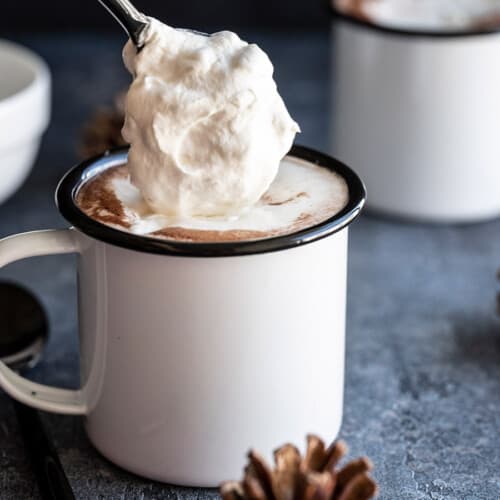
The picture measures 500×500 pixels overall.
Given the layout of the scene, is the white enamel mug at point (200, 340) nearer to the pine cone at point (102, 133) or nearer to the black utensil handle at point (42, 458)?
the black utensil handle at point (42, 458)

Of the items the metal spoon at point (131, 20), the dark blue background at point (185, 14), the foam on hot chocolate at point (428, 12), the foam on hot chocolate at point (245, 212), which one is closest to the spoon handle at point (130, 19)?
the metal spoon at point (131, 20)

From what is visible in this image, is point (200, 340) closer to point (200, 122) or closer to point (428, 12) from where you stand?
point (200, 122)

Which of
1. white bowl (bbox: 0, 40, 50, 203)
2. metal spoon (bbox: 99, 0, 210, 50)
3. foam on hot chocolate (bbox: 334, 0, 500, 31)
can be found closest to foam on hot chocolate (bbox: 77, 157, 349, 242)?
metal spoon (bbox: 99, 0, 210, 50)

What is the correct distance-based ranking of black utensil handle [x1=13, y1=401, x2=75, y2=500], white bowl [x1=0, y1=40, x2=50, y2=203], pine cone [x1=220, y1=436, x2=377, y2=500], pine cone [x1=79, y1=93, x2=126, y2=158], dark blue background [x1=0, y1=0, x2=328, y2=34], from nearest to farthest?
pine cone [x1=220, y1=436, x2=377, y2=500], black utensil handle [x1=13, y1=401, x2=75, y2=500], white bowl [x1=0, y1=40, x2=50, y2=203], pine cone [x1=79, y1=93, x2=126, y2=158], dark blue background [x1=0, y1=0, x2=328, y2=34]

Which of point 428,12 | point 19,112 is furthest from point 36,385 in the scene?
point 428,12

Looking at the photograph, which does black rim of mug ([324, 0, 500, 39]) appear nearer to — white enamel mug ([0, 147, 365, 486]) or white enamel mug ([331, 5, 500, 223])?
white enamel mug ([331, 5, 500, 223])

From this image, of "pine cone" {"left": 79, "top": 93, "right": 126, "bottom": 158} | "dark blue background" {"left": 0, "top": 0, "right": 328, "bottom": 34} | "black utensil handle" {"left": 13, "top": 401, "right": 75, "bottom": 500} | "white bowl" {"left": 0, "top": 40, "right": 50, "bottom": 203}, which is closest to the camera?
"black utensil handle" {"left": 13, "top": 401, "right": 75, "bottom": 500}

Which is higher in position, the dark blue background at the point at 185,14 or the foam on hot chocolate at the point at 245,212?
the foam on hot chocolate at the point at 245,212
